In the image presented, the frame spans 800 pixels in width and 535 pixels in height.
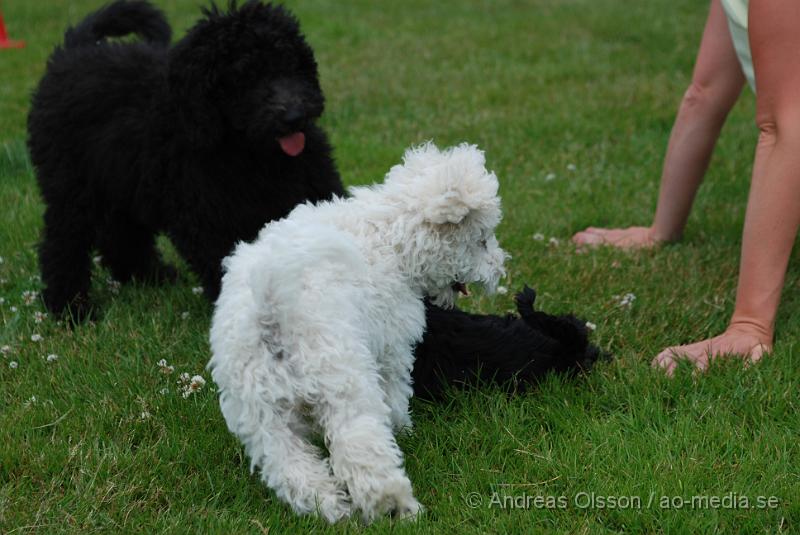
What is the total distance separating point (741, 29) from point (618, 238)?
54.4 inches

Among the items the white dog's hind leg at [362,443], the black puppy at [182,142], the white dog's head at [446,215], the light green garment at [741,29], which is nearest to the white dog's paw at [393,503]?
the white dog's hind leg at [362,443]

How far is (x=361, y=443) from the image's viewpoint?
222cm

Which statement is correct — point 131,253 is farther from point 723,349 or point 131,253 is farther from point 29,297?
point 723,349

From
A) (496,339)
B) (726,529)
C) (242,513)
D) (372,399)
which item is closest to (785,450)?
(726,529)

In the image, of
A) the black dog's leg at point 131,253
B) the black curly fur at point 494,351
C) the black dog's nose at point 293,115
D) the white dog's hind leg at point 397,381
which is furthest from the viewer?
the black dog's leg at point 131,253

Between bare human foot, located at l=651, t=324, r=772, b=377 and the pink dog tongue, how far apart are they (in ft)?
5.11

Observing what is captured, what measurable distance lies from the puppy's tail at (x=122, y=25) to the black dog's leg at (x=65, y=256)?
824mm

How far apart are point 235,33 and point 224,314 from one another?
4.70ft

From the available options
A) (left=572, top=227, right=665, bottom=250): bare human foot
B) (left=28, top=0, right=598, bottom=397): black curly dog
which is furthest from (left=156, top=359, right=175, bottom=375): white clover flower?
(left=572, top=227, right=665, bottom=250): bare human foot

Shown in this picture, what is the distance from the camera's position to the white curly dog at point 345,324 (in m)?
2.28

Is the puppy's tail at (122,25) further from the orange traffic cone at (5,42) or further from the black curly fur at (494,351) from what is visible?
the orange traffic cone at (5,42)

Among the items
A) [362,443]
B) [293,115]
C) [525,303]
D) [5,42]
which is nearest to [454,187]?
[362,443]

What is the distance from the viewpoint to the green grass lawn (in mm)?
2520

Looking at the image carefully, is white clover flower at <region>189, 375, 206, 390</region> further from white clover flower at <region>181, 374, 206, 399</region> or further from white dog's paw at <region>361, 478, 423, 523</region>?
white dog's paw at <region>361, 478, 423, 523</region>
